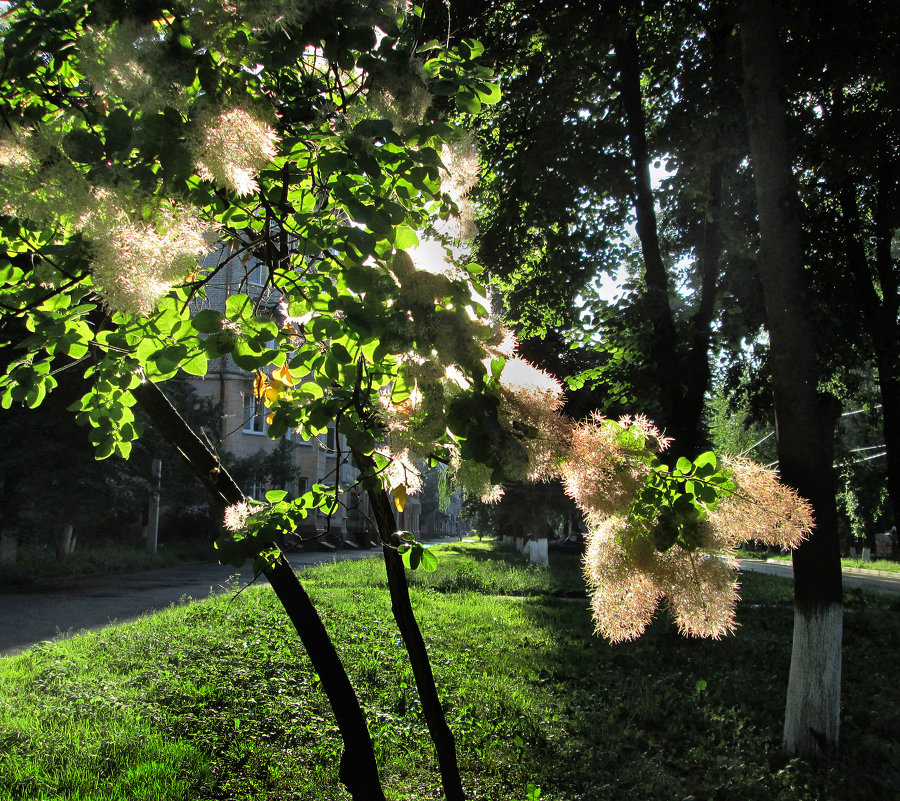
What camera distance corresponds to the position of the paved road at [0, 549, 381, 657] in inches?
369

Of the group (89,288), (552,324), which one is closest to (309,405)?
(89,288)

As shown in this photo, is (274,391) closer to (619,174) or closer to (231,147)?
(231,147)

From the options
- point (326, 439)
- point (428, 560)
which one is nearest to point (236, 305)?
point (428, 560)

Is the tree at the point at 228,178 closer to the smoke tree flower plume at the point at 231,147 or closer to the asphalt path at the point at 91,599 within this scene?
the smoke tree flower plume at the point at 231,147

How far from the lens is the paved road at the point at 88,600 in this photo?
369 inches

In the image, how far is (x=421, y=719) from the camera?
5.88 m

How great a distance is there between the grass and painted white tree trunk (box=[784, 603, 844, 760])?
0.71 feet

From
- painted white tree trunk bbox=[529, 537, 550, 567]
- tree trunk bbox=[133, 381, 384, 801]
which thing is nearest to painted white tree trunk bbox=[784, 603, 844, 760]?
tree trunk bbox=[133, 381, 384, 801]

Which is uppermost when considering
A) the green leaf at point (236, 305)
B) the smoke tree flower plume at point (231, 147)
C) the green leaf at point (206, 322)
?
the smoke tree flower plume at point (231, 147)

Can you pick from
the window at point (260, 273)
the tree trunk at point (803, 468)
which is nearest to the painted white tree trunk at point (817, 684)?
the tree trunk at point (803, 468)

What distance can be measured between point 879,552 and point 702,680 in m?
42.7

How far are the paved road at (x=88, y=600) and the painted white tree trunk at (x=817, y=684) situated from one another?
5.91 m

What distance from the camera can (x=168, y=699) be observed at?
5887mm

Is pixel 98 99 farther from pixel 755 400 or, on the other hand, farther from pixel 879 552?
pixel 879 552
